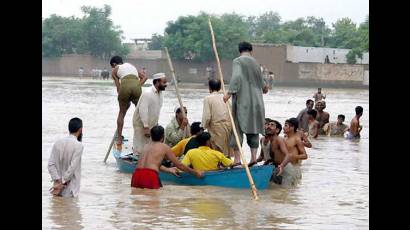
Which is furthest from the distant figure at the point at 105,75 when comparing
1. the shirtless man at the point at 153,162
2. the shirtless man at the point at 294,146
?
the shirtless man at the point at 153,162

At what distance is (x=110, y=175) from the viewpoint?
508 inches

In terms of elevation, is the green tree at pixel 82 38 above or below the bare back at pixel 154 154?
above

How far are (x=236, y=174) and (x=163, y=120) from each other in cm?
1327

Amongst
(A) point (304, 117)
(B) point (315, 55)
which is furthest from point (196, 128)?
(B) point (315, 55)

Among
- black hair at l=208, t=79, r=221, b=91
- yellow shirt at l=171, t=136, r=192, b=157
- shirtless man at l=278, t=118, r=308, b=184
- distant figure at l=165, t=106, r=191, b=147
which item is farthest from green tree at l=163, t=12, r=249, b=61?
yellow shirt at l=171, t=136, r=192, b=157

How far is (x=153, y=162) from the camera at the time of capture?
11.0 metres

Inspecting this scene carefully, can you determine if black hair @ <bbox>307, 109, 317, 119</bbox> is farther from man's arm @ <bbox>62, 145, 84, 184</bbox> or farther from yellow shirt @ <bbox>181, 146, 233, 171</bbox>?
man's arm @ <bbox>62, 145, 84, 184</bbox>

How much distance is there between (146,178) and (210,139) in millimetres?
1058

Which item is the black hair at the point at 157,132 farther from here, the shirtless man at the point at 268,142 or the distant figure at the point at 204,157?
the shirtless man at the point at 268,142

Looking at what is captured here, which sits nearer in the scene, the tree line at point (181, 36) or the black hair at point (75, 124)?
the black hair at point (75, 124)

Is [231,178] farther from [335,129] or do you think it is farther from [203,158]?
[335,129]

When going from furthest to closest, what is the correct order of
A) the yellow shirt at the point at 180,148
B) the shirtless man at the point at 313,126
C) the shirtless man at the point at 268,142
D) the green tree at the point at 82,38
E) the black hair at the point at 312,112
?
the green tree at the point at 82,38 < the shirtless man at the point at 313,126 < the black hair at the point at 312,112 < the yellow shirt at the point at 180,148 < the shirtless man at the point at 268,142

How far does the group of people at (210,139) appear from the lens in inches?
402
